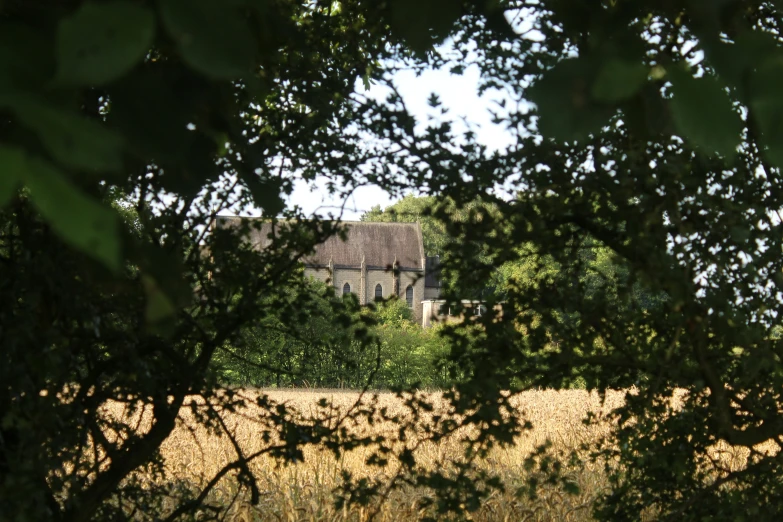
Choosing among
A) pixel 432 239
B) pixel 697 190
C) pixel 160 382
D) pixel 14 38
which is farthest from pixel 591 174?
pixel 14 38

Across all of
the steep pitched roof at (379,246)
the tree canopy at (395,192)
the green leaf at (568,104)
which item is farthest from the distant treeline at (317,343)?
the steep pitched roof at (379,246)

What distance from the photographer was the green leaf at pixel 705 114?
906 millimetres

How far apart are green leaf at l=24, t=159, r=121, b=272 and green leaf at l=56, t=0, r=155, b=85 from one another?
90 mm

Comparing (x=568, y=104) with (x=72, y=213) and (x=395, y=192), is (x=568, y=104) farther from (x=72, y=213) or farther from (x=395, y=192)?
(x=395, y=192)

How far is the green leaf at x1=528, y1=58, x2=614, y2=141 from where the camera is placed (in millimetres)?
958

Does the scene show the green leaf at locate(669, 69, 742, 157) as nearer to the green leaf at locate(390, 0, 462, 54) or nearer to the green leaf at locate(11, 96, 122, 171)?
the green leaf at locate(390, 0, 462, 54)

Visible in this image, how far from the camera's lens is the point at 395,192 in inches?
125

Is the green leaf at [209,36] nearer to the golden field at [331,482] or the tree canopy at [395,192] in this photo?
the tree canopy at [395,192]

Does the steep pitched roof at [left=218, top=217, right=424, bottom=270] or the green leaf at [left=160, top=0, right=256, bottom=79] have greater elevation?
the steep pitched roof at [left=218, top=217, right=424, bottom=270]

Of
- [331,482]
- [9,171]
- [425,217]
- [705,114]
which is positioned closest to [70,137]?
[9,171]

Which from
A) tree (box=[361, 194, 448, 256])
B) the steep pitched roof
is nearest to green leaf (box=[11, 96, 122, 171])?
tree (box=[361, 194, 448, 256])

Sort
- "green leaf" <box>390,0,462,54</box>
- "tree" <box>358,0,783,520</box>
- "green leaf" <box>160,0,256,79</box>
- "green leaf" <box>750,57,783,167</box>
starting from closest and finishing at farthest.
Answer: "green leaf" <box>160,0,256,79</box>
"green leaf" <box>750,57,783,167</box>
"green leaf" <box>390,0,462,54</box>
"tree" <box>358,0,783,520</box>

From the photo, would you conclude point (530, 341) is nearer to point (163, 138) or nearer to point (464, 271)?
point (464, 271)

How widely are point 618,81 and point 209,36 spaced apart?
1.34 ft
